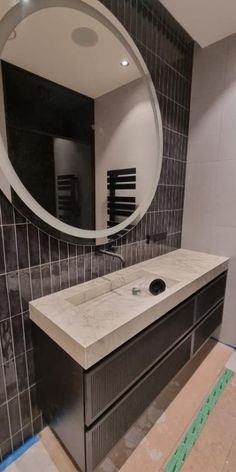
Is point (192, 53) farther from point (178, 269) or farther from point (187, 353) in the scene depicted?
point (187, 353)

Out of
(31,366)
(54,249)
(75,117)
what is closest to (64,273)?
(54,249)

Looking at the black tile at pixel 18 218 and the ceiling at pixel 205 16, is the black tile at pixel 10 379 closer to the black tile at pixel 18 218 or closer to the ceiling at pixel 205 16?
the black tile at pixel 18 218

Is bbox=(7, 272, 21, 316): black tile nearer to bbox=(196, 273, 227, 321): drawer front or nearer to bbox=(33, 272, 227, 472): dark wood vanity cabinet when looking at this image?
bbox=(33, 272, 227, 472): dark wood vanity cabinet

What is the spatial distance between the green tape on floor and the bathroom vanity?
276 millimetres

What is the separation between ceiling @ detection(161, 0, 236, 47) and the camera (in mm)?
1297

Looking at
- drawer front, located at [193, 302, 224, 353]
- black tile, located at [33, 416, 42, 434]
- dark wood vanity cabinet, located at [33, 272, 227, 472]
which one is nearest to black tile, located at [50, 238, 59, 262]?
dark wood vanity cabinet, located at [33, 272, 227, 472]

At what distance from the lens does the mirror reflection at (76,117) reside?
3.04 ft

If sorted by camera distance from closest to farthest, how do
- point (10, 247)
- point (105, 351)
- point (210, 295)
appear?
point (105, 351) → point (10, 247) → point (210, 295)

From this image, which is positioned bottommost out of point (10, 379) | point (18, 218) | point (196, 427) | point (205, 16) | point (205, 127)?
point (196, 427)

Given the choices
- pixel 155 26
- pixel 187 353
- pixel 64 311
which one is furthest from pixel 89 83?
pixel 187 353

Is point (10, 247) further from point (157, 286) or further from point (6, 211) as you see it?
point (157, 286)

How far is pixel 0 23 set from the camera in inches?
32.7

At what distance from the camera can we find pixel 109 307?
1045 mm

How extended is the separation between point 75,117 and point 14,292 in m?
0.90
